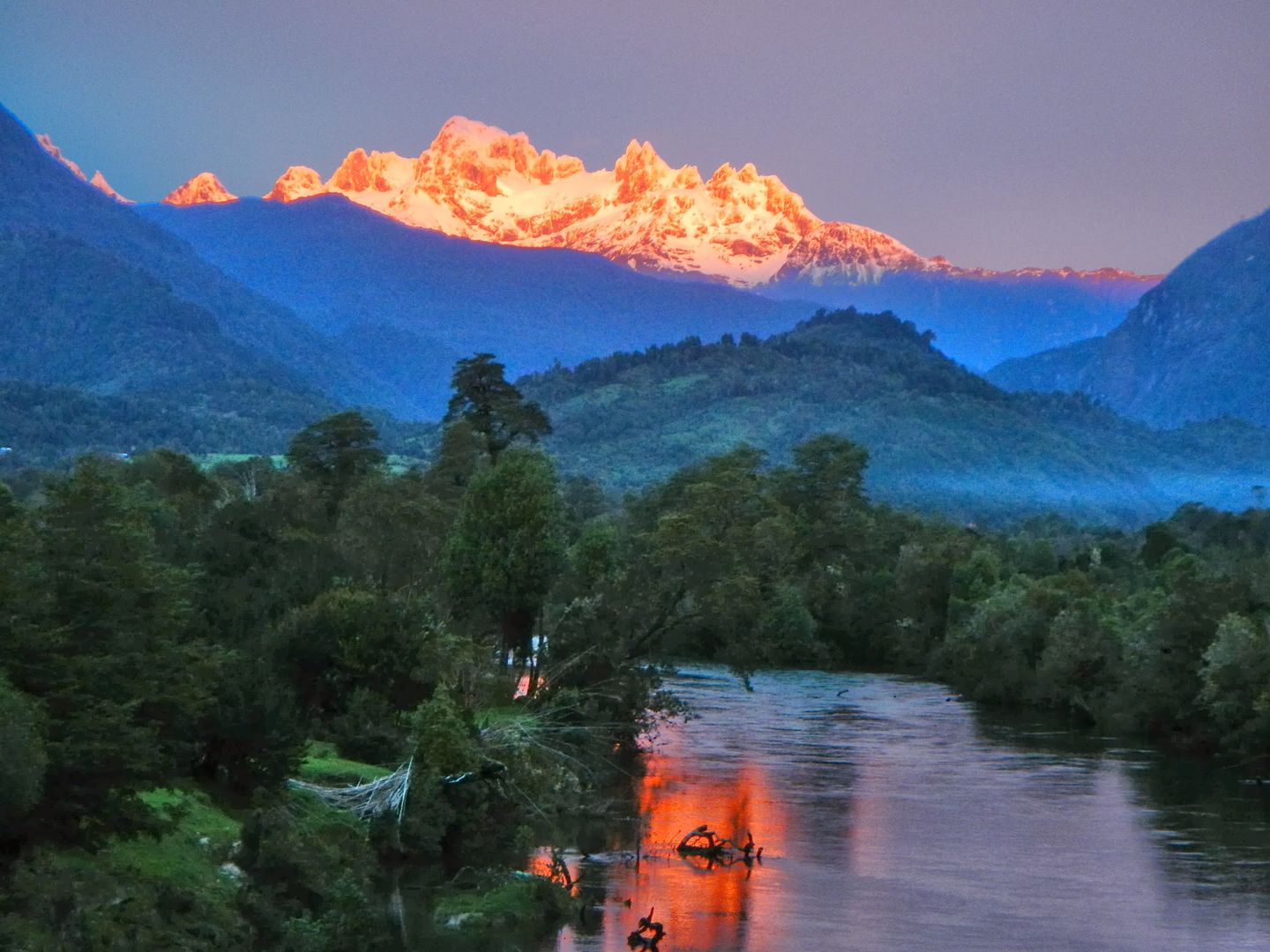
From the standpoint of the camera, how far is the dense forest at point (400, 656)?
108ft

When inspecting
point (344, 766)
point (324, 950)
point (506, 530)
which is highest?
point (506, 530)

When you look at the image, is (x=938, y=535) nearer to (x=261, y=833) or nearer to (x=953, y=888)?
(x=953, y=888)

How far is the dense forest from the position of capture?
108ft

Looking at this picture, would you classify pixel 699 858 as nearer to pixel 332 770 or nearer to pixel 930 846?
pixel 930 846

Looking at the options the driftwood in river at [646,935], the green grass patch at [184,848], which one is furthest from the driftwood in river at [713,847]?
the green grass patch at [184,848]

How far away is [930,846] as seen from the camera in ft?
162

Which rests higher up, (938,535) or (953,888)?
(938,535)

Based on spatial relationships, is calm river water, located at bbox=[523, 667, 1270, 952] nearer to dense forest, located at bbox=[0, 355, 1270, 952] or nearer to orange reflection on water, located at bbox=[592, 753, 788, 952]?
orange reflection on water, located at bbox=[592, 753, 788, 952]

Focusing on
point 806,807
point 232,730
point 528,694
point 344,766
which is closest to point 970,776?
point 806,807

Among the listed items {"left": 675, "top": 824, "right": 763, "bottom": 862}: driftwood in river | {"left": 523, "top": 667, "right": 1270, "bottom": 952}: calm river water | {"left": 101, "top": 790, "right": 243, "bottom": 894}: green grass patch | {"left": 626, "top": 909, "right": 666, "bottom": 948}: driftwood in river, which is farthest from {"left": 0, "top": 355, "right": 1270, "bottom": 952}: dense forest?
{"left": 675, "top": 824, "right": 763, "bottom": 862}: driftwood in river

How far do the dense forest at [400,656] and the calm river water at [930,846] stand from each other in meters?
2.92

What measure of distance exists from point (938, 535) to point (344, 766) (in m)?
93.6

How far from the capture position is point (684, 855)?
46531 mm

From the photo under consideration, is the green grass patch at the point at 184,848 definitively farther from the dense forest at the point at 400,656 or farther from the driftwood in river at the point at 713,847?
the driftwood in river at the point at 713,847
